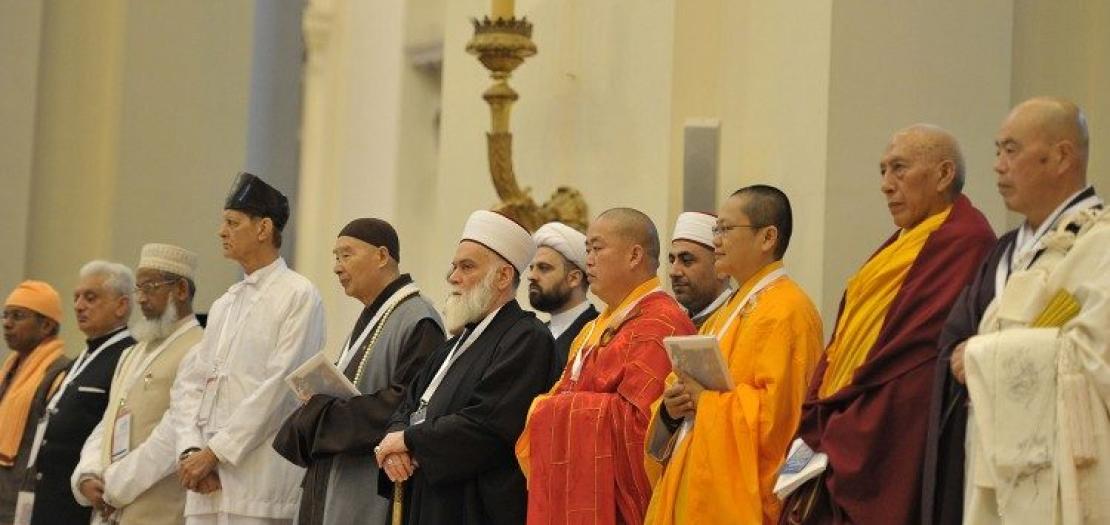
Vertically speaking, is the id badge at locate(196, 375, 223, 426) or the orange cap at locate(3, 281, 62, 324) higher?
the orange cap at locate(3, 281, 62, 324)

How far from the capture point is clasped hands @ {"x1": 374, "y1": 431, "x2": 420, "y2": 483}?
23.8 feet

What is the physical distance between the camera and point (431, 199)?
45.9ft

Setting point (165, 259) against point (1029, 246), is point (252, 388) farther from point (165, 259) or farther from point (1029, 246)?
point (1029, 246)

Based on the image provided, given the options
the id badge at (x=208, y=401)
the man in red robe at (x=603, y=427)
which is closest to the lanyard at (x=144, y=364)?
the id badge at (x=208, y=401)

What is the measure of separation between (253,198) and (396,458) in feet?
5.96

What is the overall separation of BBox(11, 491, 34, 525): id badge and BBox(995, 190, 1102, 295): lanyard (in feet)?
18.0

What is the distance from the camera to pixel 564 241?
804 cm

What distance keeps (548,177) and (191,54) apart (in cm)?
319

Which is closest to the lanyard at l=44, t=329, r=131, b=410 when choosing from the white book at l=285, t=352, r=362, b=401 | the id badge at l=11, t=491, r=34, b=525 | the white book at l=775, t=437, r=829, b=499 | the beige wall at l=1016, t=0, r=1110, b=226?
the id badge at l=11, t=491, r=34, b=525

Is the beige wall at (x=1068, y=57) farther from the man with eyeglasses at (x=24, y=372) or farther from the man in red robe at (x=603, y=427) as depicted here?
the man with eyeglasses at (x=24, y=372)

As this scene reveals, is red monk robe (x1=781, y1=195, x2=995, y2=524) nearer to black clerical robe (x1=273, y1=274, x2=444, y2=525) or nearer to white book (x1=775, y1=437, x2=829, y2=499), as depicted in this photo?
white book (x1=775, y1=437, x2=829, y2=499)

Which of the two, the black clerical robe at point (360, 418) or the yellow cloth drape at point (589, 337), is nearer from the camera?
the yellow cloth drape at point (589, 337)

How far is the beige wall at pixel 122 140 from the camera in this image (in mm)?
11883

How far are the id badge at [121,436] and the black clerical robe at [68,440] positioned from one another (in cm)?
49
